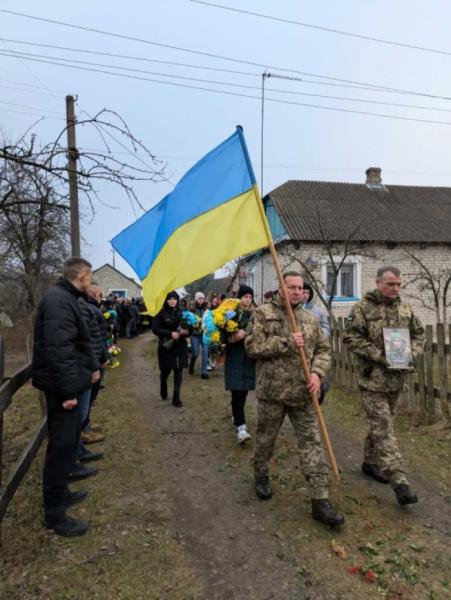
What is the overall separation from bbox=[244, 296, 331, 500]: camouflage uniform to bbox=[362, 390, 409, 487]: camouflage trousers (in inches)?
25.6

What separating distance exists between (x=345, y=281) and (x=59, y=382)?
1766 cm

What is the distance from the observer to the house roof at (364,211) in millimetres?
18719

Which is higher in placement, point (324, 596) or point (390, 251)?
point (390, 251)

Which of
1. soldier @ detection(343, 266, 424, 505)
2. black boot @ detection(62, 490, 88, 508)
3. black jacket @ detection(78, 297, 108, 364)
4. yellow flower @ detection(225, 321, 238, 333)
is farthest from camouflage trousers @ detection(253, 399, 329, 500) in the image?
black jacket @ detection(78, 297, 108, 364)

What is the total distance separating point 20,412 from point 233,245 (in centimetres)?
564

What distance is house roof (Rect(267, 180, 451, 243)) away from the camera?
18719 millimetres

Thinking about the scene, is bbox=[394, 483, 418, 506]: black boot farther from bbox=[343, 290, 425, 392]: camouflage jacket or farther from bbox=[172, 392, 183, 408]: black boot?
bbox=[172, 392, 183, 408]: black boot

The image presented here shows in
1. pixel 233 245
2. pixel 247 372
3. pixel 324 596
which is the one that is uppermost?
pixel 233 245

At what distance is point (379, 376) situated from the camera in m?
3.86

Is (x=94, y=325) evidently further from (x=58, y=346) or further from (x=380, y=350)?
(x=380, y=350)

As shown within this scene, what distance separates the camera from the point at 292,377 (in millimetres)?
3441

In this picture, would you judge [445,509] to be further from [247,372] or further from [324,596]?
[247,372]

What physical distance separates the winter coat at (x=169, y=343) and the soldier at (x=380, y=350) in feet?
10.9

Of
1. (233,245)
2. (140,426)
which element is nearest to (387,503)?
(233,245)
